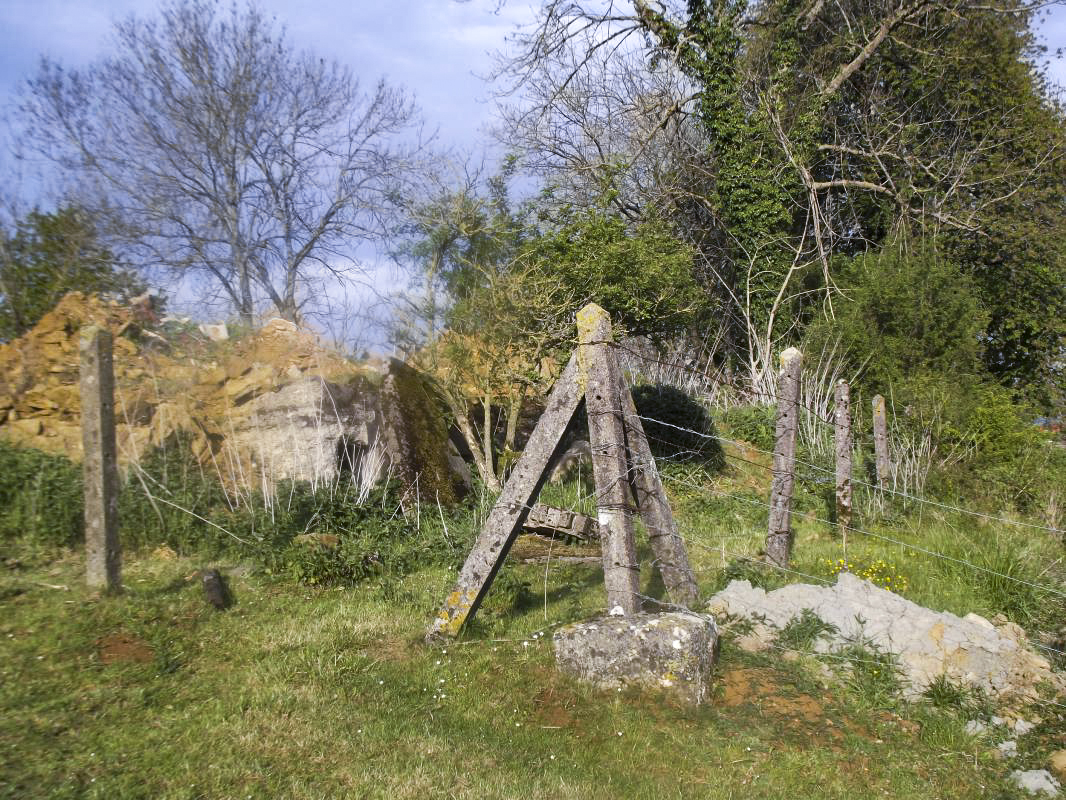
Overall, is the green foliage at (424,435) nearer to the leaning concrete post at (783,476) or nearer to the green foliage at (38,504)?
the green foliage at (38,504)

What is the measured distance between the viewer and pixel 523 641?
5.46 metres

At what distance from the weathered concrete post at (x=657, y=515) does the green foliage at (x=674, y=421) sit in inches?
265

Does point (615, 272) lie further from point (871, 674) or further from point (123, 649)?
point (123, 649)

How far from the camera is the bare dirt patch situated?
4941 mm

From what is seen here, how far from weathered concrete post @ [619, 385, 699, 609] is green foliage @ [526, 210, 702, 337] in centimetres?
655

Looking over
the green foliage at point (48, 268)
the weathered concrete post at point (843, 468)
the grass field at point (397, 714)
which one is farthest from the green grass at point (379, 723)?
the green foliage at point (48, 268)

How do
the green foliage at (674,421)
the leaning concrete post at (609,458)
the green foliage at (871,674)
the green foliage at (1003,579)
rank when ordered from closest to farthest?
the green foliage at (871,674), the leaning concrete post at (609,458), the green foliage at (1003,579), the green foliage at (674,421)

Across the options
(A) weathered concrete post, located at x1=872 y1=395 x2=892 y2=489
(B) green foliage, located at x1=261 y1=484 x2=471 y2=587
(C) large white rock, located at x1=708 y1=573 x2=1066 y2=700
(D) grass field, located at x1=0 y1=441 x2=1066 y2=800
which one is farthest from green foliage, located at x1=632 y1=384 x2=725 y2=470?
(C) large white rock, located at x1=708 y1=573 x2=1066 y2=700

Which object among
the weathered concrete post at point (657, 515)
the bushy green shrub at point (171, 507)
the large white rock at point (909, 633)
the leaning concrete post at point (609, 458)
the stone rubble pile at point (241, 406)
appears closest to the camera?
the large white rock at point (909, 633)

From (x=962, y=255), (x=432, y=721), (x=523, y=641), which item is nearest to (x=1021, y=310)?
(x=962, y=255)

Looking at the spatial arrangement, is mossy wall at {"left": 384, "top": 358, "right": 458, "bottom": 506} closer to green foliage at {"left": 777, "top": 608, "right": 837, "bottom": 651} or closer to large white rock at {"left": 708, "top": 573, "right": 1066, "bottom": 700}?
large white rock at {"left": 708, "top": 573, "right": 1066, "bottom": 700}

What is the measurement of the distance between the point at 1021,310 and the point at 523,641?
15.5 meters

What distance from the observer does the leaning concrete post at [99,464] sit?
5840 mm

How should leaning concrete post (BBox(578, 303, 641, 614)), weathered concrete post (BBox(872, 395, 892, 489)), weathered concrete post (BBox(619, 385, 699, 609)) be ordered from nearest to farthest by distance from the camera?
leaning concrete post (BBox(578, 303, 641, 614)) < weathered concrete post (BBox(619, 385, 699, 609)) < weathered concrete post (BBox(872, 395, 892, 489))
